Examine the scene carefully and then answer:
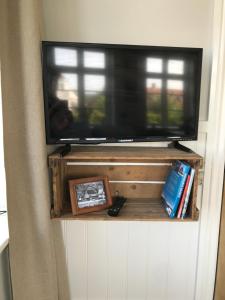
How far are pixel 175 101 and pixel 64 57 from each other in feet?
1.96

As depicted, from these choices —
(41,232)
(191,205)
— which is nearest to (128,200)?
(191,205)

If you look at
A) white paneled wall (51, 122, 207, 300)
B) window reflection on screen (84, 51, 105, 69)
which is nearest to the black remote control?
white paneled wall (51, 122, 207, 300)

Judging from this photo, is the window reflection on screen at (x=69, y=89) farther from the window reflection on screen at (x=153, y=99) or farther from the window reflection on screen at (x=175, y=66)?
the window reflection on screen at (x=175, y=66)

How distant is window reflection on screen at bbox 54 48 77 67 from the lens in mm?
1006

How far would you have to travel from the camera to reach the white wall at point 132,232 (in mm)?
1190

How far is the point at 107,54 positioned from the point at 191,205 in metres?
0.88

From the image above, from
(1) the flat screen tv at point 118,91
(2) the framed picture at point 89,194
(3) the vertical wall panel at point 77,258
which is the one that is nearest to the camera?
(1) the flat screen tv at point 118,91

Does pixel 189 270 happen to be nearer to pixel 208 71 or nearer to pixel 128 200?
pixel 128 200

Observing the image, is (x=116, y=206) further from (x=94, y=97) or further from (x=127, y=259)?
(x=94, y=97)

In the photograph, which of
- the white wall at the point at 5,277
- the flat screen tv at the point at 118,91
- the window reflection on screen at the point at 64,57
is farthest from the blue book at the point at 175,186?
the white wall at the point at 5,277

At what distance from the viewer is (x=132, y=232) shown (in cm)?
137

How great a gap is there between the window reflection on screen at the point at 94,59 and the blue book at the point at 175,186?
0.67m

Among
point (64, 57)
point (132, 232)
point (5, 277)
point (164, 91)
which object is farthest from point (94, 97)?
point (5, 277)

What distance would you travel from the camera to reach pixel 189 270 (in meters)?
1.42
